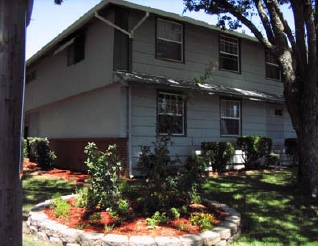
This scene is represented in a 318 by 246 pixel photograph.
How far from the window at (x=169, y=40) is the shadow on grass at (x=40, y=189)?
Answer: 5.50m

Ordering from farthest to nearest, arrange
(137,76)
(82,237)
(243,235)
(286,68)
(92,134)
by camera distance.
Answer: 1. (92,134)
2. (137,76)
3. (286,68)
4. (243,235)
5. (82,237)

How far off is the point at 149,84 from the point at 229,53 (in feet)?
17.8

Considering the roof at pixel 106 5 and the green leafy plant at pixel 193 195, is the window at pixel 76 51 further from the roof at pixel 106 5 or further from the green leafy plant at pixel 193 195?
the green leafy plant at pixel 193 195

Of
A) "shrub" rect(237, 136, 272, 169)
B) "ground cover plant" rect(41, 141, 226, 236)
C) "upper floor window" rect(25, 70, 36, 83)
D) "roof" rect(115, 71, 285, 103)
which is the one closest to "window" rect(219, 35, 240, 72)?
"roof" rect(115, 71, 285, 103)

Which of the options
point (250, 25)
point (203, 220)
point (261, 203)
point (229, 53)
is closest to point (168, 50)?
point (229, 53)

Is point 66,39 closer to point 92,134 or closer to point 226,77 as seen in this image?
point 92,134

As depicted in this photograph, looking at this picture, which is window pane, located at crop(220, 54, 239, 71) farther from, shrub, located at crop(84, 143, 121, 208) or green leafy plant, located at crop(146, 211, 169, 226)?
green leafy plant, located at crop(146, 211, 169, 226)

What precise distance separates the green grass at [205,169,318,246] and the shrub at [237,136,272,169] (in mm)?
2863

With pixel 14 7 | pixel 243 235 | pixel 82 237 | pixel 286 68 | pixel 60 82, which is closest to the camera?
pixel 14 7

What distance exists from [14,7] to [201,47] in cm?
1227

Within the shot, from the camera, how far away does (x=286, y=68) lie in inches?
349

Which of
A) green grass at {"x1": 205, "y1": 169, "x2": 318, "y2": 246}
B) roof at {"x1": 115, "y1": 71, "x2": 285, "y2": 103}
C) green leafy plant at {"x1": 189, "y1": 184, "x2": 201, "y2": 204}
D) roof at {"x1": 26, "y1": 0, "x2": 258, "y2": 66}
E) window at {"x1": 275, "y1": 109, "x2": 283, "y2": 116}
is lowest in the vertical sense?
green grass at {"x1": 205, "y1": 169, "x2": 318, "y2": 246}

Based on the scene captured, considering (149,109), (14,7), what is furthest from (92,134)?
(14,7)

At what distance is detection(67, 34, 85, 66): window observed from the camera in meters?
14.8
